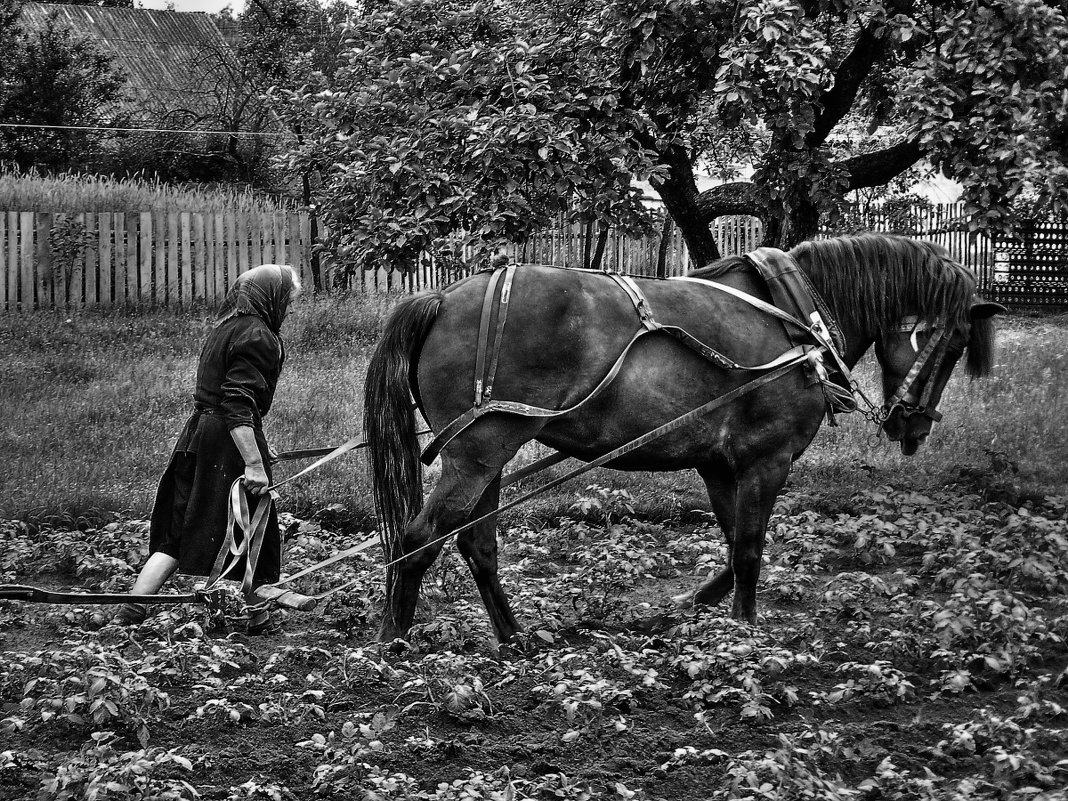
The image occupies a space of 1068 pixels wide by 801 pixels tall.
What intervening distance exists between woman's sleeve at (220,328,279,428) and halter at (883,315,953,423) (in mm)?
3217

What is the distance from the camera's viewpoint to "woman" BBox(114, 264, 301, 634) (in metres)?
5.30

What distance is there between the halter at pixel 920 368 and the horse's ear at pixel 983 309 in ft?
0.56

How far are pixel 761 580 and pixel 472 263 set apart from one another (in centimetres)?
332

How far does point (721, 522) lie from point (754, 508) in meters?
0.41

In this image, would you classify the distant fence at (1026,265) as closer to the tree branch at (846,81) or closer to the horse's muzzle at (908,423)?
the tree branch at (846,81)

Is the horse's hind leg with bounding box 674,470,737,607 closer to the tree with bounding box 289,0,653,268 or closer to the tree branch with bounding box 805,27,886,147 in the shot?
the tree with bounding box 289,0,653,268

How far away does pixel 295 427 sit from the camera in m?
9.23

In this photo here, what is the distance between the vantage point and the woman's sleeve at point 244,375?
5.29 meters

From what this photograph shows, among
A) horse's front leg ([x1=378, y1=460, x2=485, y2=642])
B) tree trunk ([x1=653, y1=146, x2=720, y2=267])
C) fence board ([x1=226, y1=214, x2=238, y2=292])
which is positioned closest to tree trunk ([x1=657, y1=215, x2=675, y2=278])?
fence board ([x1=226, y1=214, x2=238, y2=292])

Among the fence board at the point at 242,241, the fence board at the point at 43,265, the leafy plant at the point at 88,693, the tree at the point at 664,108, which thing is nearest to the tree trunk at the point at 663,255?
the fence board at the point at 242,241

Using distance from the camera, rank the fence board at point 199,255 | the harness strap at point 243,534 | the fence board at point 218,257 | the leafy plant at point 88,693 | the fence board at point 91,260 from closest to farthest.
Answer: the leafy plant at point 88,693, the harness strap at point 243,534, the fence board at point 91,260, the fence board at point 199,255, the fence board at point 218,257

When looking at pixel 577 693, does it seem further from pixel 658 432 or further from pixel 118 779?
pixel 118 779

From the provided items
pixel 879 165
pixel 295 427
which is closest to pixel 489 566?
pixel 295 427

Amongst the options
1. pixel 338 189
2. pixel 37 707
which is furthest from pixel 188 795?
pixel 338 189
